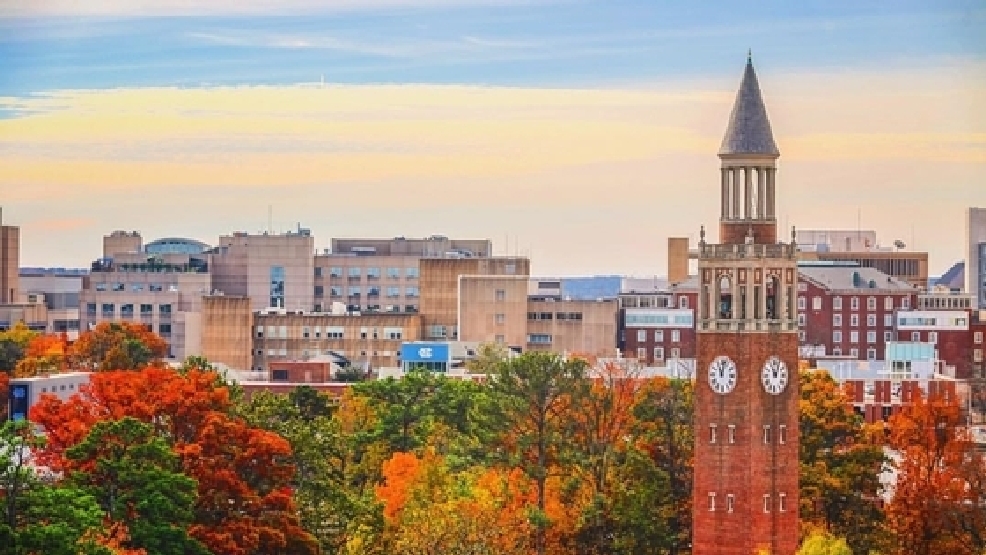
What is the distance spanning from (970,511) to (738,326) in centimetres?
1403

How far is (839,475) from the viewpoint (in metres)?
103

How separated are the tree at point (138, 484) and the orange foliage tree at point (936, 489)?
31627mm

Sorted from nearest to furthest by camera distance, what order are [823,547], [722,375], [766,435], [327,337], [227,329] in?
1. [823,547]
2. [766,435]
3. [722,375]
4. [227,329]
5. [327,337]

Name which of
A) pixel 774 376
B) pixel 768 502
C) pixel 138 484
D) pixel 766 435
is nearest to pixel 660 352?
pixel 774 376

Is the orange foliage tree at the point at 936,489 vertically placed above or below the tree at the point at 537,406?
below

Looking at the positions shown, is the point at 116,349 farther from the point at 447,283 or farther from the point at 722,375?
the point at 722,375

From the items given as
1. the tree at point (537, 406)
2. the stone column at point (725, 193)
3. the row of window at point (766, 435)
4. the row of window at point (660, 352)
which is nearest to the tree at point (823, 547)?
the row of window at point (766, 435)

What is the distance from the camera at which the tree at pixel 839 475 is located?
332ft

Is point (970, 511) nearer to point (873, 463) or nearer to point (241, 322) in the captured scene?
point (873, 463)

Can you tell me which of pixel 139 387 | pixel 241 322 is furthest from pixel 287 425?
pixel 241 322

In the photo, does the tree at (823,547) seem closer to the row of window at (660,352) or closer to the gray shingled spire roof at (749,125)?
Result: the gray shingled spire roof at (749,125)

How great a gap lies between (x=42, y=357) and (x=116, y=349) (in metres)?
5.91

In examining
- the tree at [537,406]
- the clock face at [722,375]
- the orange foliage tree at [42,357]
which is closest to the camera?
the clock face at [722,375]

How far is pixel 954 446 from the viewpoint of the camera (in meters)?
111
